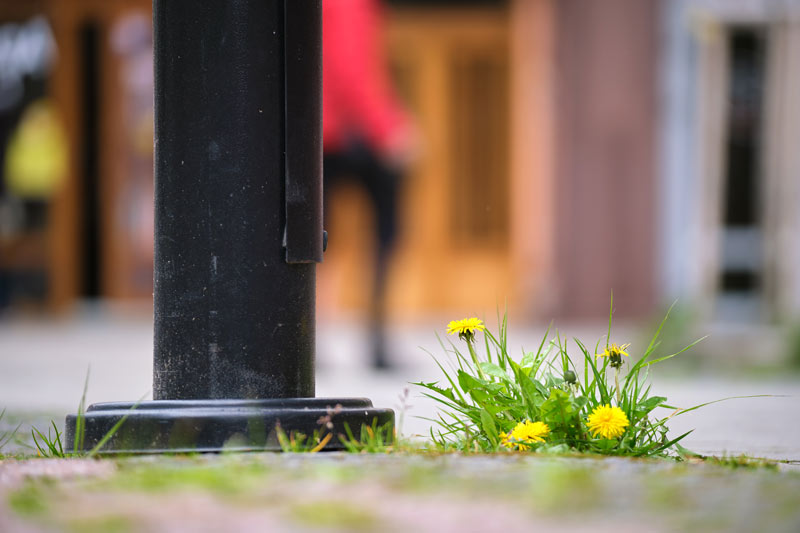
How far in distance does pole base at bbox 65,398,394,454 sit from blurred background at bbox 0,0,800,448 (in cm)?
400

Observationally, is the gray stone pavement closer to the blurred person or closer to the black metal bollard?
the black metal bollard

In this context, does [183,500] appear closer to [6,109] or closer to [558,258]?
[558,258]

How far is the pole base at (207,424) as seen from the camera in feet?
7.77

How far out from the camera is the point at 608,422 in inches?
93.2

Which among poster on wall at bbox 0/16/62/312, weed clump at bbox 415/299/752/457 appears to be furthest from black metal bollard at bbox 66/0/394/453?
poster on wall at bbox 0/16/62/312

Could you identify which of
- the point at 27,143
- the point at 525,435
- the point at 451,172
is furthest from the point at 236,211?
the point at 27,143

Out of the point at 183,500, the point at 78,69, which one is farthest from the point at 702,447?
the point at 78,69

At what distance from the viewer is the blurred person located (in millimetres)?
5605

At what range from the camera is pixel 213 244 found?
2.51 metres

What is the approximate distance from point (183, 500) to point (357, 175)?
12.9 feet

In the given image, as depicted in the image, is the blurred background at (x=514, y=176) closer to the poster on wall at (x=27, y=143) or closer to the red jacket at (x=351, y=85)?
the poster on wall at (x=27, y=143)

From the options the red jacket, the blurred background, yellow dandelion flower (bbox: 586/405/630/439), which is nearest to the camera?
yellow dandelion flower (bbox: 586/405/630/439)

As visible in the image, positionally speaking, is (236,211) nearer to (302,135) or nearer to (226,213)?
(226,213)

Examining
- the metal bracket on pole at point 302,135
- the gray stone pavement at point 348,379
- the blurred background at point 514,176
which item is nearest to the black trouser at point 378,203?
the gray stone pavement at point 348,379
